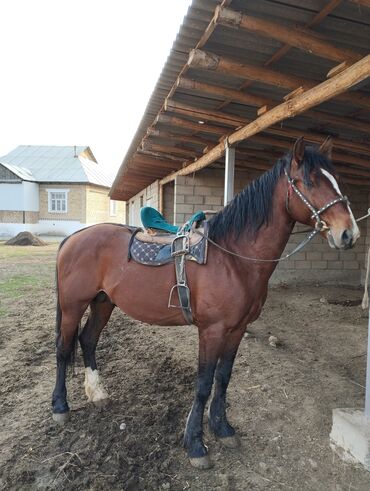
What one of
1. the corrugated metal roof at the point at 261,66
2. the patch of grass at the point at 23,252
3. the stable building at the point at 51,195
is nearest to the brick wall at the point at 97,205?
the stable building at the point at 51,195

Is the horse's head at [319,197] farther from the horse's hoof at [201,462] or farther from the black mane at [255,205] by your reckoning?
the horse's hoof at [201,462]

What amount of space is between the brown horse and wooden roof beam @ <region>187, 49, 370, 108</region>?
98 cm

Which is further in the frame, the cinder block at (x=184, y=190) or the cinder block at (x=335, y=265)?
the cinder block at (x=335, y=265)

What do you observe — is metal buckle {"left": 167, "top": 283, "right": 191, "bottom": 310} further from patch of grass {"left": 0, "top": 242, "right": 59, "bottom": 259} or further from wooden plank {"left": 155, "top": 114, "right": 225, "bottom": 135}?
patch of grass {"left": 0, "top": 242, "right": 59, "bottom": 259}

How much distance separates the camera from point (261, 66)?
3.00 metres

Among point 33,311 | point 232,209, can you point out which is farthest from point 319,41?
point 33,311

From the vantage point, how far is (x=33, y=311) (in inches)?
229

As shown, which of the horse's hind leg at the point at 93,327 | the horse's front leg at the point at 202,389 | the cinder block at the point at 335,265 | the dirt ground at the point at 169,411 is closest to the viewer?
the dirt ground at the point at 169,411

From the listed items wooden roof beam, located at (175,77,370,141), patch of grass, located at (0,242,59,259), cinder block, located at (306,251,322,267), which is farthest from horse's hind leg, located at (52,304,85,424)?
patch of grass, located at (0,242,59,259)

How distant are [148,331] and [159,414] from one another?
2046mm

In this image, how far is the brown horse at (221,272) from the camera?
6.69 feet

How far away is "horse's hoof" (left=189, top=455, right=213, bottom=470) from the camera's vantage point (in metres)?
2.22

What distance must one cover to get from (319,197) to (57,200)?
27.9 meters

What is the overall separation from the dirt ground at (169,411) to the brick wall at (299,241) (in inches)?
107
